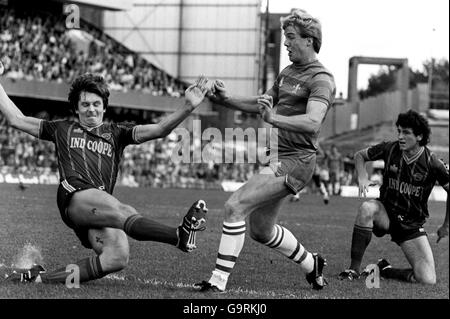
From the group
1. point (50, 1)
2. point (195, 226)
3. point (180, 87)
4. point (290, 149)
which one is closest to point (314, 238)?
Answer: point (290, 149)

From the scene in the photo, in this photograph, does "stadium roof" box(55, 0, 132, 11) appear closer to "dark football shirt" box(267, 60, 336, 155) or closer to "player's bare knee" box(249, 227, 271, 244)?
"dark football shirt" box(267, 60, 336, 155)

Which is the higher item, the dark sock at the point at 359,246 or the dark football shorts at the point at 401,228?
the dark football shorts at the point at 401,228

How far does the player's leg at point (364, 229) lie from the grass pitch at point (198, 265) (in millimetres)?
227

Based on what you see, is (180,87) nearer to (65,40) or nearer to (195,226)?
(65,40)

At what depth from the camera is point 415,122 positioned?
842 cm

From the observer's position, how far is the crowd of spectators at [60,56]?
3594cm

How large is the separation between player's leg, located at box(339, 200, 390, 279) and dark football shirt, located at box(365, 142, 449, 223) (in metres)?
0.13

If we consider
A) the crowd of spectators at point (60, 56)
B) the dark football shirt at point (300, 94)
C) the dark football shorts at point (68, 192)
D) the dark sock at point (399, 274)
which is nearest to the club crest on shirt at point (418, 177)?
the dark sock at point (399, 274)

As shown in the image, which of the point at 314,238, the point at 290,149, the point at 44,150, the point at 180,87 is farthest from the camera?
the point at 180,87

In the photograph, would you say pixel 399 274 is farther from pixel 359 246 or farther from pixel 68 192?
pixel 68 192

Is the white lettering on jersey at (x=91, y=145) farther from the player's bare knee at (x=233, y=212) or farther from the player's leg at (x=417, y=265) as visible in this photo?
the player's leg at (x=417, y=265)

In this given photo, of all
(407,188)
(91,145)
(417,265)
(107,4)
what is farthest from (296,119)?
(107,4)

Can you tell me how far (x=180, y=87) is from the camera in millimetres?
46000
